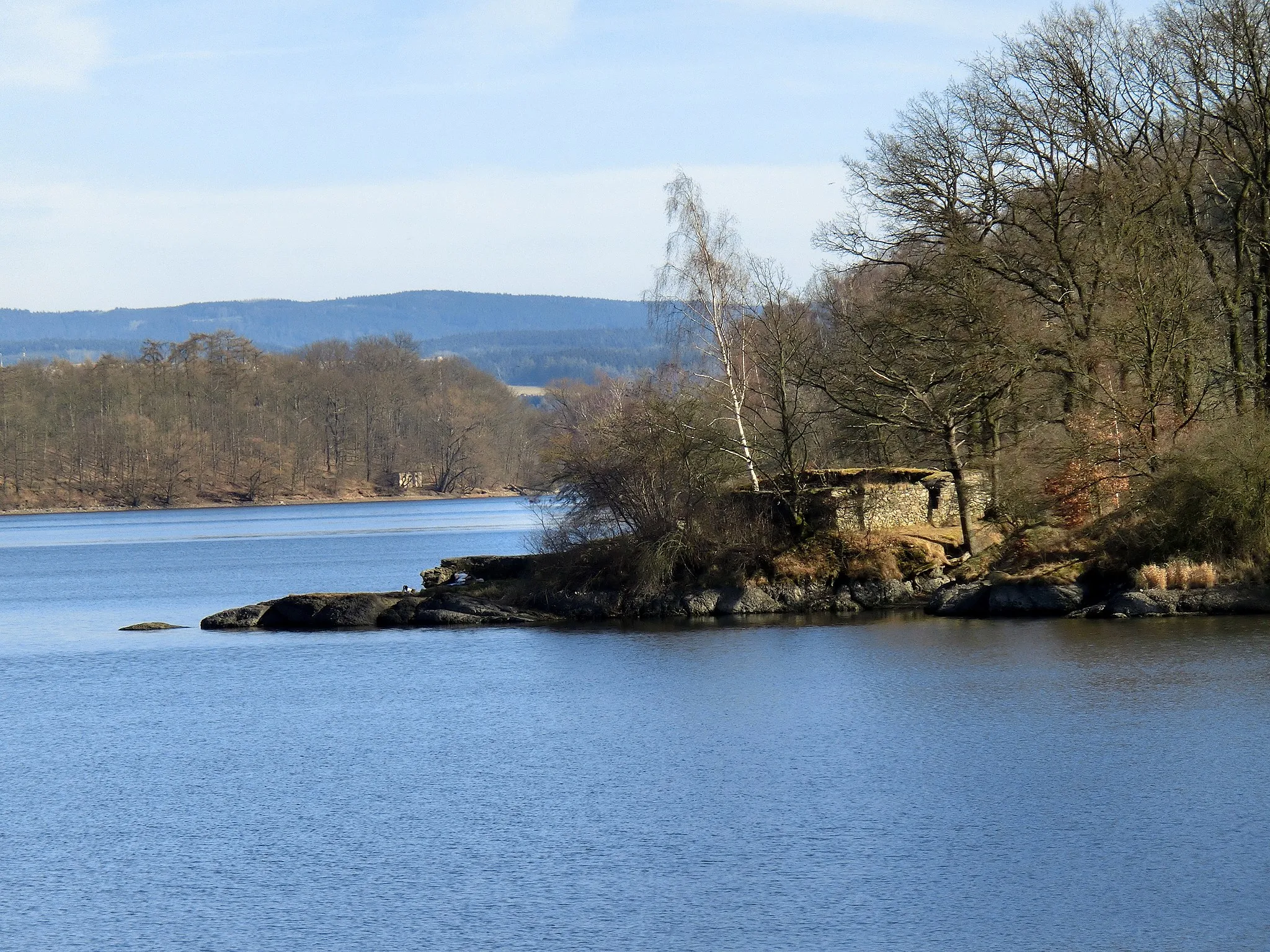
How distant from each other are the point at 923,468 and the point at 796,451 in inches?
140

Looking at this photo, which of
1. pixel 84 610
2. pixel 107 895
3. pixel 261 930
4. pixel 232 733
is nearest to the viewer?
pixel 261 930

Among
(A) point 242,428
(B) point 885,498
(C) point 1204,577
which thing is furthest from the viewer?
(A) point 242,428

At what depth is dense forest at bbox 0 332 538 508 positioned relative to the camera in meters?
120

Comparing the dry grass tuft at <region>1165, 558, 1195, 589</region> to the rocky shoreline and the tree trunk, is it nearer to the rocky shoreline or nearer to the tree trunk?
the rocky shoreline

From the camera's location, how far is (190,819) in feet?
57.8

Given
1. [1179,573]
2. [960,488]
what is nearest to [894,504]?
[960,488]

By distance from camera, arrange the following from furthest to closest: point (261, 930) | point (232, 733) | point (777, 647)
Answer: point (777, 647), point (232, 733), point (261, 930)

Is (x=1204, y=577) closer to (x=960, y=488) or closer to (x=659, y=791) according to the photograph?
(x=960, y=488)

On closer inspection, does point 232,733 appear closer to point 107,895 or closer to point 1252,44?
point 107,895

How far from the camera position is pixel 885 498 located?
127ft

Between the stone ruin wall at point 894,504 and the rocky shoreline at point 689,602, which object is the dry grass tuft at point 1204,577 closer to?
the rocky shoreline at point 689,602

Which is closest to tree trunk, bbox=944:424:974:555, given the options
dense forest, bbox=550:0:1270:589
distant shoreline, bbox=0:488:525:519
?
dense forest, bbox=550:0:1270:589

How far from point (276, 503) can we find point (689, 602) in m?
96.7

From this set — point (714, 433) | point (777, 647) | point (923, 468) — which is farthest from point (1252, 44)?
point (777, 647)
